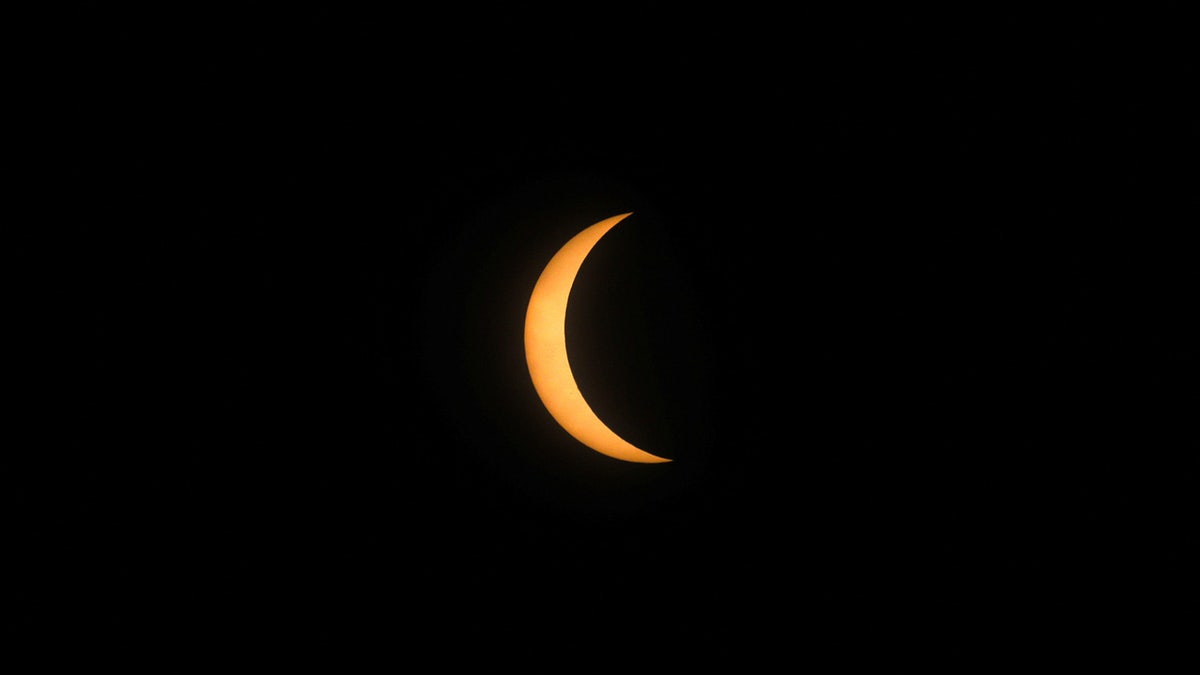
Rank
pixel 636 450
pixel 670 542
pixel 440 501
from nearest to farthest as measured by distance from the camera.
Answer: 1. pixel 636 450
2. pixel 670 542
3. pixel 440 501

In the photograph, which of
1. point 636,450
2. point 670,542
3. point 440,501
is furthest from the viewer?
point 440,501

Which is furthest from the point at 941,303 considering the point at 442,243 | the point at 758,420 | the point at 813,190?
the point at 442,243

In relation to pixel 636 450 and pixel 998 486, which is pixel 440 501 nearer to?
pixel 636 450

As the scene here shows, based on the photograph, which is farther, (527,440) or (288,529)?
(288,529)

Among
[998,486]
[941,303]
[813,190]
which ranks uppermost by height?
[813,190]

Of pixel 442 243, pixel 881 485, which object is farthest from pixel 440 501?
pixel 881 485

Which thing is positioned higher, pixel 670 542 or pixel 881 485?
pixel 881 485
